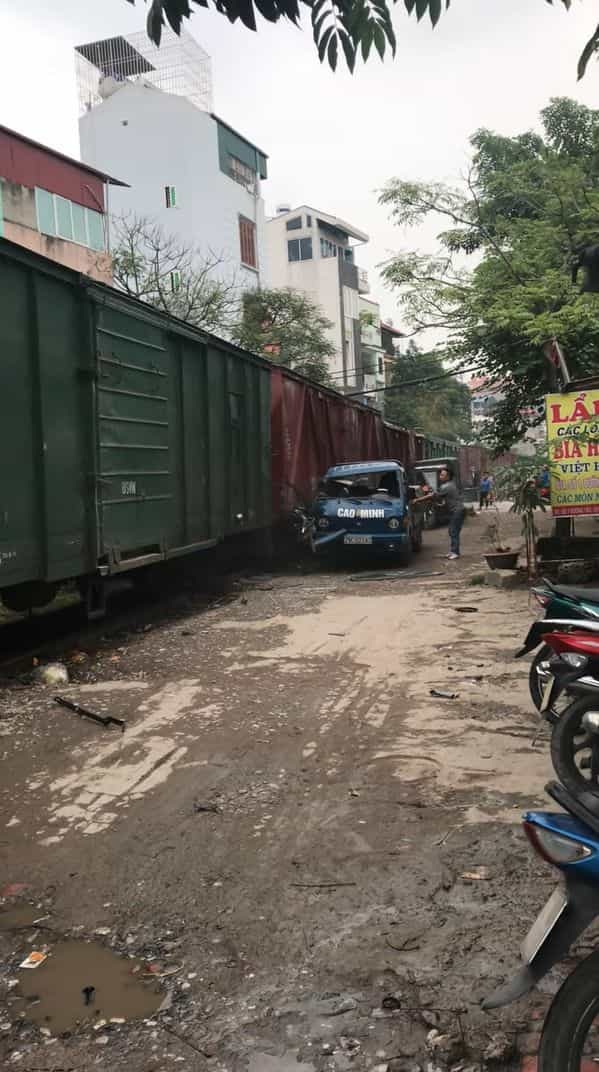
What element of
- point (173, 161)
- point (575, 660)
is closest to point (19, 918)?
point (575, 660)

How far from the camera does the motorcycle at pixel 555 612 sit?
13.1 feet

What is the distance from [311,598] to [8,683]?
15.3 ft

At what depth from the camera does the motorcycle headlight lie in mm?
3424

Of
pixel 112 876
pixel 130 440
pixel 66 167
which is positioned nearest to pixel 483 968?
pixel 112 876

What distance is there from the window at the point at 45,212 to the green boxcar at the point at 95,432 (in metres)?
13.9

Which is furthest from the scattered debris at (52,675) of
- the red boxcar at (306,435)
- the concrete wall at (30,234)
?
the concrete wall at (30,234)

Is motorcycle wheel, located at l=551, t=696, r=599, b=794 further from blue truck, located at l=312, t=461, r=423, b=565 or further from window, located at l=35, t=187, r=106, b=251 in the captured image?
window, located at l=35, t=187, r=106, b=251

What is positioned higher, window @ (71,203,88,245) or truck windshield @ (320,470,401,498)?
window @ (71,203,88,245)

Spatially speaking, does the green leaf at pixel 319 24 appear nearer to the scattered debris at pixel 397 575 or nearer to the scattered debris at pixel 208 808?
the scattered debris at pixel 208 808

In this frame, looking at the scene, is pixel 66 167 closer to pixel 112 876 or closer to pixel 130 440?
pixel 130 440

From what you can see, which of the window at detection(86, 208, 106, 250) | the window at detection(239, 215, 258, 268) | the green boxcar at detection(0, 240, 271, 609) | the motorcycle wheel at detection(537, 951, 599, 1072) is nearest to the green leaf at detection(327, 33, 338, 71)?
the motorcycle wheel at detection(537, 951, 599, 1072)

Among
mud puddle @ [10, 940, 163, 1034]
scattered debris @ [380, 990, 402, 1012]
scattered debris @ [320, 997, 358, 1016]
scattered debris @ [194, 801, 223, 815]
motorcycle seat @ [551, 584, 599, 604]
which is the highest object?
motorcycle seat @ [551, 584, 599, 604]

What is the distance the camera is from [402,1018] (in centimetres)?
231

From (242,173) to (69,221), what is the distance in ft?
41.5
